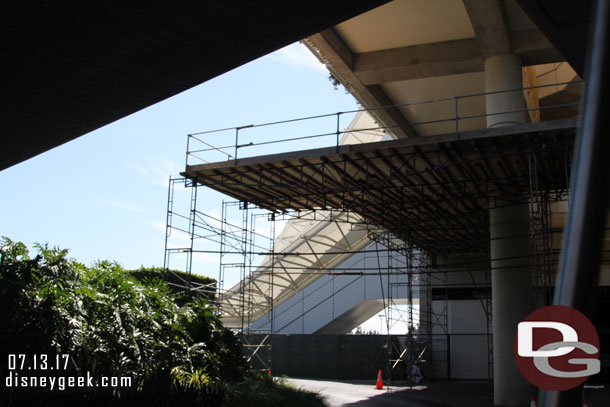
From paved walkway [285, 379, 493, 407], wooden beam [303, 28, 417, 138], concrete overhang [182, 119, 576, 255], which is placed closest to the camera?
concrete overhang [182, 119, 576, 255]

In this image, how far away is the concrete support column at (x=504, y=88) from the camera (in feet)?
56.1

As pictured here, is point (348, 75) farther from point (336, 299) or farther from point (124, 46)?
point (336, 299)

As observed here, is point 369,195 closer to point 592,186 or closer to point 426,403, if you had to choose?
point 426,403

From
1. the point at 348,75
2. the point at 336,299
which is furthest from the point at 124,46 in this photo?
the point at 336,299

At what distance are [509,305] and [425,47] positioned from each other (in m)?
8.90

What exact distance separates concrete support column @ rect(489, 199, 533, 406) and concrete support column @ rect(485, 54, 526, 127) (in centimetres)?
291

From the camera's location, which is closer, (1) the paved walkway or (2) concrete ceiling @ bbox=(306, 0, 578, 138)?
(2) concrete ceiling @ bbox=(306, 0, 578, 138)

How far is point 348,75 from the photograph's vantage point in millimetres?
20391

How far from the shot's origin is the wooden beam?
18.8 m

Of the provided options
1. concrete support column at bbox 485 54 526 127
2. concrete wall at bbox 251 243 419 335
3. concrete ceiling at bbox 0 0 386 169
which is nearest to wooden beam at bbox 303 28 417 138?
concrete support column at bbox 485 54 526 127

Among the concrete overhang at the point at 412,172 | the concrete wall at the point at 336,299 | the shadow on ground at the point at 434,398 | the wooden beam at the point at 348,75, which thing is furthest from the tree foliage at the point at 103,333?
the concrete wall at the point at 336,299

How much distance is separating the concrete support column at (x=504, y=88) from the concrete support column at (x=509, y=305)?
2909mm

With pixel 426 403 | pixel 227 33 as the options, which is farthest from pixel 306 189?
pixel 227 33

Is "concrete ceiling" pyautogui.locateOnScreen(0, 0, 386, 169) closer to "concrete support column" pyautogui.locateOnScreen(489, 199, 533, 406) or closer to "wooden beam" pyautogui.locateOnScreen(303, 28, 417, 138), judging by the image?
"wooden beam" pyautogui.locateOnScreen(303, 28, 417, 138)
